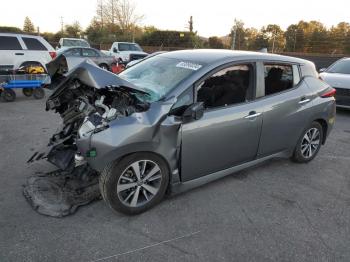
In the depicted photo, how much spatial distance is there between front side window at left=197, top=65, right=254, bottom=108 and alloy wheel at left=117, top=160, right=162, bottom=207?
0.95 meters

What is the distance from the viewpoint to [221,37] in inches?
1454

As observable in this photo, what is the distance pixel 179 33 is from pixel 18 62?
26060mm

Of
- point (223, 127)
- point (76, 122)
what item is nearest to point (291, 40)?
point (223, 127)

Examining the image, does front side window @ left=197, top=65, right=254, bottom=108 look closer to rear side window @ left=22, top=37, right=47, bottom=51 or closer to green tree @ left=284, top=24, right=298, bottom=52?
rear side window @ left=22, top=37, right=47, bottom=51

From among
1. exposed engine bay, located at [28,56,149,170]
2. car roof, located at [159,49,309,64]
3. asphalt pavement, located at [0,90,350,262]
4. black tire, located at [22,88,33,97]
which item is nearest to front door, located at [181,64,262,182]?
car roof, located at [159,49,309,64]

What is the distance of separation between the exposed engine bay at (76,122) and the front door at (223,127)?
2.21ft

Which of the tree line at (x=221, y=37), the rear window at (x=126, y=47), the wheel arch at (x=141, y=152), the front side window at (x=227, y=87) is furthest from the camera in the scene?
the tree line at (x=221, y=37)

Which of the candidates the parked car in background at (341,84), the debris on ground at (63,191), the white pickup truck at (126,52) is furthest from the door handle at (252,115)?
the white pickup truck at (126,52)

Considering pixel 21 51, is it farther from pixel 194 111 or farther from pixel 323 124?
pixel 323 124

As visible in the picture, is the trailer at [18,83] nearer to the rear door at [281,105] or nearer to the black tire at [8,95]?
the black tire at [8,95]

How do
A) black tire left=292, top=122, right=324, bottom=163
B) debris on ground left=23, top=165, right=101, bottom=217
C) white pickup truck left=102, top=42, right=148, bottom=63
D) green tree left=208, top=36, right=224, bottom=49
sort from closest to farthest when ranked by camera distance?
debris on ground left=23, top=165, right=101, bottom=217 → black tire left=292, top=122, right=324, bottom=163 → white pickup truck left=102, top=42, right=148, bottom=63 → green tree left=208, top=36, right=224, bottom=49

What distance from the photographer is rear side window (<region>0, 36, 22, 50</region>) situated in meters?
10.1

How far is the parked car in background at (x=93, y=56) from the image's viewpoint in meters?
16.5

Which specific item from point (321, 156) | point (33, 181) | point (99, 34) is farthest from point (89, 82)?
point (99, 34)
